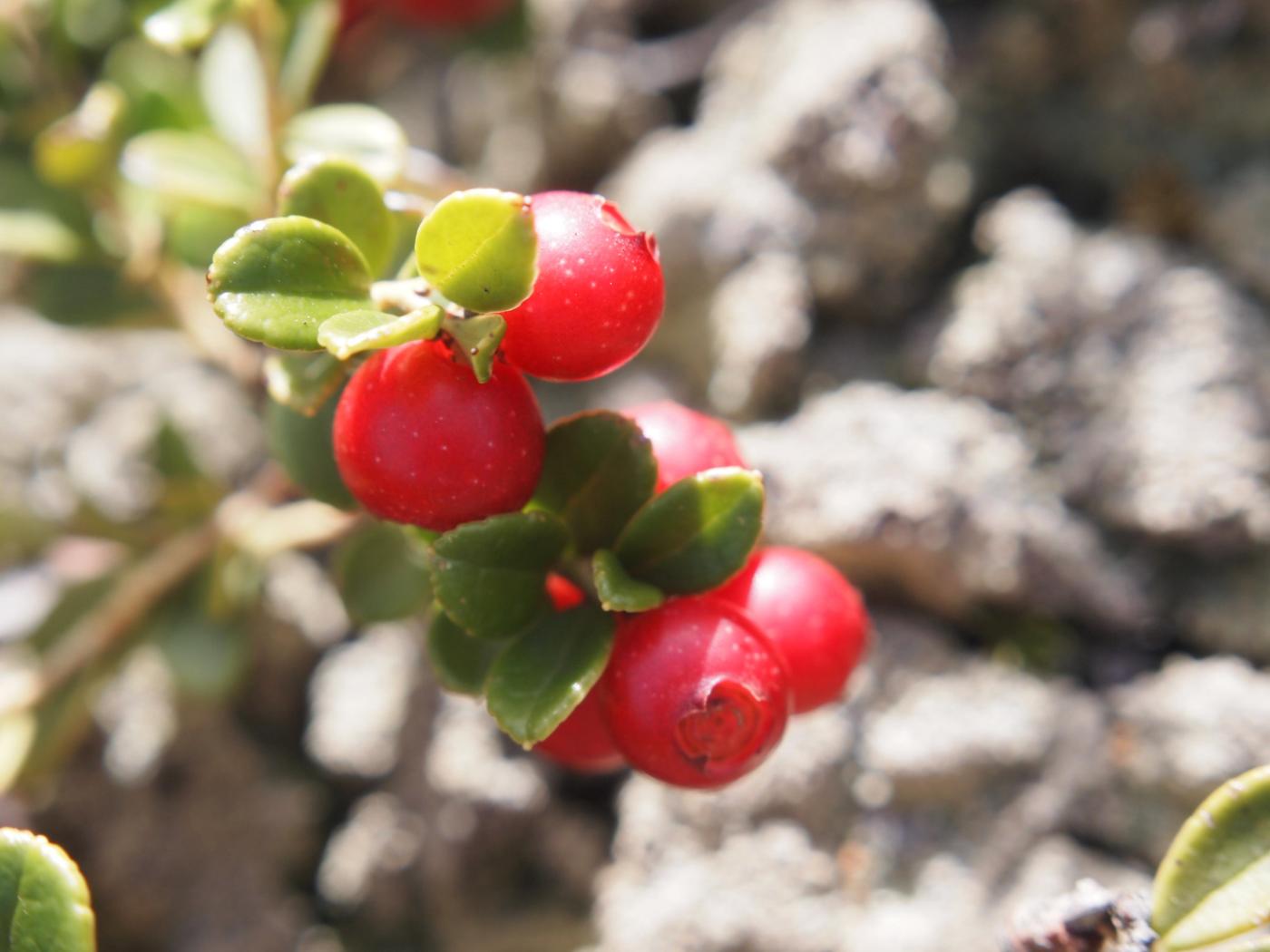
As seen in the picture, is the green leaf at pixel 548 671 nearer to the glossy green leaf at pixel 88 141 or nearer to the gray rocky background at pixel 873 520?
the gray rocky background at pixel 873 520

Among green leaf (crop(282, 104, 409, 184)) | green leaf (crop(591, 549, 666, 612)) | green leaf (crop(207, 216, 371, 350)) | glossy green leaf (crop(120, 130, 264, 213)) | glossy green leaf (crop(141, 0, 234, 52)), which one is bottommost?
green leaf (crop(591, 549, 666, 612))

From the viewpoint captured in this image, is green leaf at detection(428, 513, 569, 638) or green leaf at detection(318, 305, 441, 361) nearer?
green leaf at detection(318, 305, 441, 361)

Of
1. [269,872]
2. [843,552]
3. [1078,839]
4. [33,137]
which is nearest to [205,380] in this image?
[33,137]

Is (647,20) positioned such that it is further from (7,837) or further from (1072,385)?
(7,837)

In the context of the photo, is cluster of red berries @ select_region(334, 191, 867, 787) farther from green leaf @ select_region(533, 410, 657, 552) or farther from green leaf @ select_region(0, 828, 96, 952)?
green leaf @ select_region(0, 828, 96, 952)

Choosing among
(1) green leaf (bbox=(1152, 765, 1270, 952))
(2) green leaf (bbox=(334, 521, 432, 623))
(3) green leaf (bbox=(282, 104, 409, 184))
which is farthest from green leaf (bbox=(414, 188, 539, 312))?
(1) green leaf (bbox=(1152, 765, 1270, 952))

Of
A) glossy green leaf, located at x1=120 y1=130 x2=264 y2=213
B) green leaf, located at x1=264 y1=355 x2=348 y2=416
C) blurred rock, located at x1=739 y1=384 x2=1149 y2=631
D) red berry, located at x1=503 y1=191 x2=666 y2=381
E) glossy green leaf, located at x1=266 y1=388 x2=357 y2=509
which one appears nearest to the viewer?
red berry, located at x1=503 y1=191 x2=666 y2=381

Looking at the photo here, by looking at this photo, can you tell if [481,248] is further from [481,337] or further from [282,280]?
[282,280]
